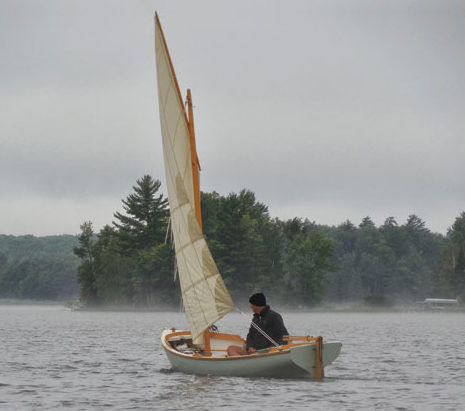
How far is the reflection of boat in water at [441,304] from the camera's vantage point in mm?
161750

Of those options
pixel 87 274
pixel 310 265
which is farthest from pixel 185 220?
pixel 87 274

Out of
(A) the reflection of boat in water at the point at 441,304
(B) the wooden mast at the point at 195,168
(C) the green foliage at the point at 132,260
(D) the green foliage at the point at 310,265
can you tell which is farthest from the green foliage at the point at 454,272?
(B) the wooden mast at the point at 195,168

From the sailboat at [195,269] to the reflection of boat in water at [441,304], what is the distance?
138m

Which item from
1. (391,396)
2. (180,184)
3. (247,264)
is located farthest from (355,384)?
(247,264)

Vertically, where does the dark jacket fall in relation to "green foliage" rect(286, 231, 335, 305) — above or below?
below

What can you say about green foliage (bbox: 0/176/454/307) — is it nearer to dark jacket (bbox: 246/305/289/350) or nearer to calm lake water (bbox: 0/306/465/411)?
calm lake water (bbox: 0/306/465/411)

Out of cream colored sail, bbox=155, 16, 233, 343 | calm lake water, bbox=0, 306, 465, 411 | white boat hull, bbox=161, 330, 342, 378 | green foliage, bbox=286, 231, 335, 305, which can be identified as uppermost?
green foliage, bbox=286, 231, 335, 305

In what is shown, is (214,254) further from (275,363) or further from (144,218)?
(275,363)

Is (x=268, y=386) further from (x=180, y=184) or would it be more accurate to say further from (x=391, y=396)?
(x=180, y=184)

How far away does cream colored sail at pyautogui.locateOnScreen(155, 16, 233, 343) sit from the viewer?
28469mm

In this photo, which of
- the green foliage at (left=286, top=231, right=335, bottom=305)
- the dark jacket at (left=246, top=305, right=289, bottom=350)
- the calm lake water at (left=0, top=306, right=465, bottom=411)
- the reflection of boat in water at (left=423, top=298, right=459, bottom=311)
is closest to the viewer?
the calm lake water at (left=0, top=306, right=465, bottom=411)

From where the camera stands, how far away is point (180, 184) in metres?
29.1

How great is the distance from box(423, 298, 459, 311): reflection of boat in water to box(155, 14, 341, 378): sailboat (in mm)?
137673

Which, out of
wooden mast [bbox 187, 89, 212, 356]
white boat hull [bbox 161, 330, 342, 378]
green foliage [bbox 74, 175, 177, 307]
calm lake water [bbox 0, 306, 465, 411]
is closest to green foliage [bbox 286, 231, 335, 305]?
green foliage [bbox 74, 175, 177, 307]
